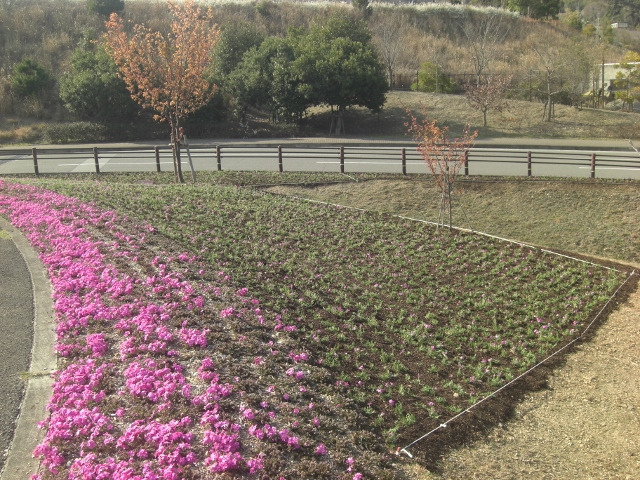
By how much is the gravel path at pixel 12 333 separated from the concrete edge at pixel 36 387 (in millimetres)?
68

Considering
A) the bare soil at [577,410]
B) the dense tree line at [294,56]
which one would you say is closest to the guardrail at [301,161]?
the bare soil at [577,410]

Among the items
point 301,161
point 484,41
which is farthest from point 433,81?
point 301,161

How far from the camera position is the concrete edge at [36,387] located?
566 cm

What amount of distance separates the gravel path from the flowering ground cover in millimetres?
431

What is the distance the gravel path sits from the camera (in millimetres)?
6359

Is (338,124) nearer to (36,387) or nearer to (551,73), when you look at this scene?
(551,73)

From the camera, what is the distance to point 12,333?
8.11 m

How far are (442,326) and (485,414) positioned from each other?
2.26 metres

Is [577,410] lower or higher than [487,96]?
lower

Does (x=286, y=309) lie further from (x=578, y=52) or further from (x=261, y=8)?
(x=261, y=8)

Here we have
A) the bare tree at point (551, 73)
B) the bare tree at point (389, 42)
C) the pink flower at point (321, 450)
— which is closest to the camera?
the pink flower at point (321, 450)

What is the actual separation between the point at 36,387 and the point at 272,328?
2.99 m

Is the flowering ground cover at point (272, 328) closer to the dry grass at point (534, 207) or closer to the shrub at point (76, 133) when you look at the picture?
the dry grass at point (534, 207)

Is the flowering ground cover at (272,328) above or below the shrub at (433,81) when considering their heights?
below
